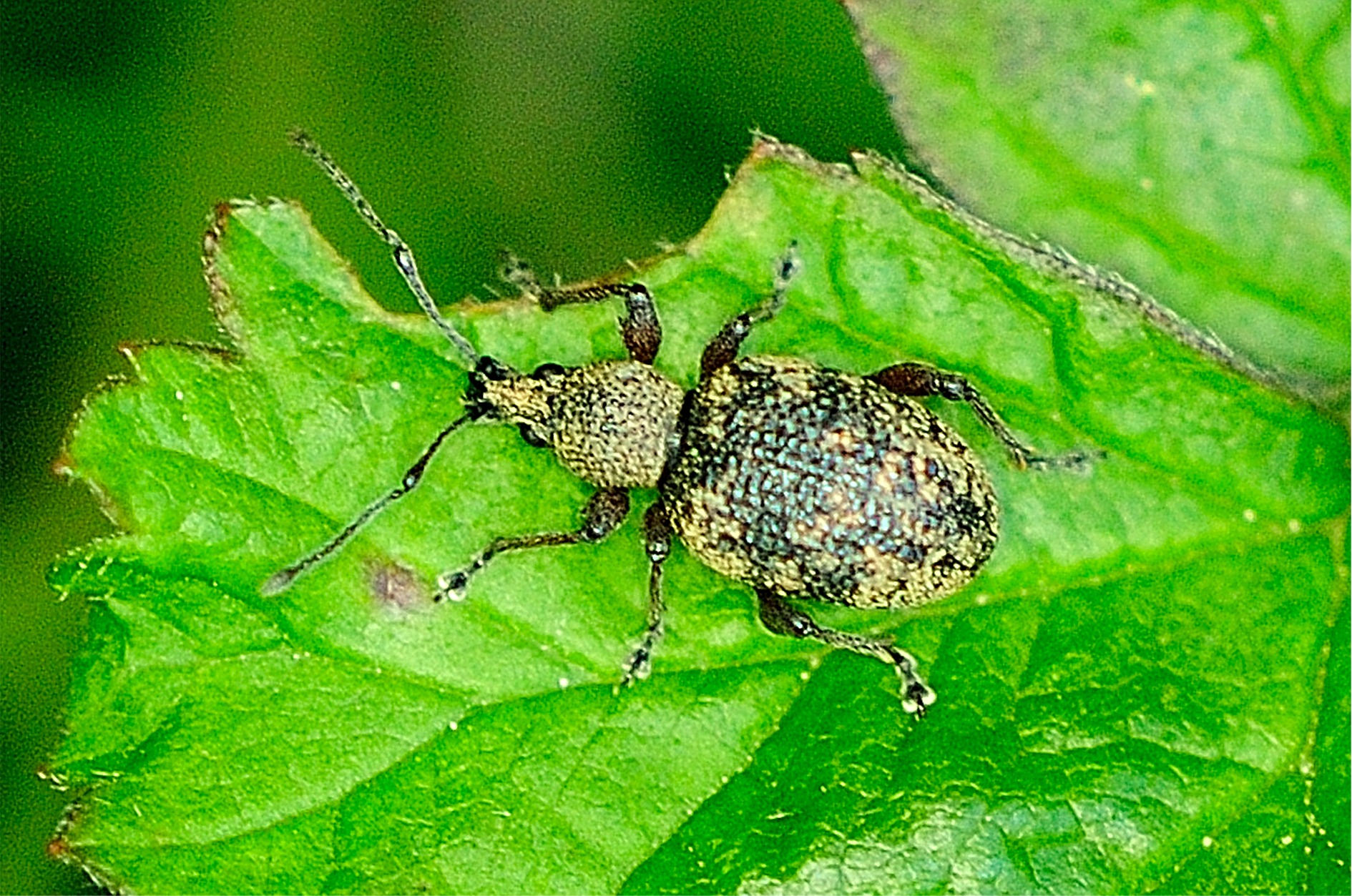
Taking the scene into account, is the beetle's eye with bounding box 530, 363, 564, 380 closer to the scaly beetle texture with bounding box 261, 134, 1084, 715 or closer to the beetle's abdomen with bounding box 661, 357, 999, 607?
the scaly beetle texture with bounding box 261, 134, 1084, 715

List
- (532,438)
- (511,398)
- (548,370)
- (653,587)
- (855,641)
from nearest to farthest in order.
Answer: (855,641)
(653,587)
(511,398)
(532,438)
(548,370)

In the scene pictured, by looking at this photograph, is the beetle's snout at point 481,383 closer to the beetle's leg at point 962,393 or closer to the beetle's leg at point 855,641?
the beetle's leg at point 855,641

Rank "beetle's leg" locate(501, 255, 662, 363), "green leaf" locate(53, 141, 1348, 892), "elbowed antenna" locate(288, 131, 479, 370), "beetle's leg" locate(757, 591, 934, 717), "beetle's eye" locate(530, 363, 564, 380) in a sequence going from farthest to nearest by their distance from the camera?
1. "beetle's eye" locate(530, 363, 564, 380)
2. "beetle's leg" locate(501, 255, 662, 363)
3. "elbowed antenna" locate(288, 131, 479, 370)
4. "beetle's leg" locate(757, 591, 934, 717)
5. "green leaf" locate(53, 141, 1348, 892)

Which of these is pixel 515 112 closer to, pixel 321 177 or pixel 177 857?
pixel 321 177

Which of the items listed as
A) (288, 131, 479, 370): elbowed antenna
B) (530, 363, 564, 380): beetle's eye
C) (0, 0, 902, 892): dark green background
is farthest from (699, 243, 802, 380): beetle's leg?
(0, 0, 902, 892): dark green background

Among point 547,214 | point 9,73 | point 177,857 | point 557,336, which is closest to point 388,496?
point 557,336

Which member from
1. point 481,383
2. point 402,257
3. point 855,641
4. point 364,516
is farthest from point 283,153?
point 855,641

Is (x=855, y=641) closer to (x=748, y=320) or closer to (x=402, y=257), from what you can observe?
(x=748, y=320)
